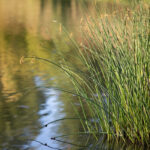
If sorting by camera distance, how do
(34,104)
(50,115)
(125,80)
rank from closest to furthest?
(125,80) → (50,115) → (34,104)

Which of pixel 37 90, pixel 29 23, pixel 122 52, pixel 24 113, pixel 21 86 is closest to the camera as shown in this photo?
pixel 122 52

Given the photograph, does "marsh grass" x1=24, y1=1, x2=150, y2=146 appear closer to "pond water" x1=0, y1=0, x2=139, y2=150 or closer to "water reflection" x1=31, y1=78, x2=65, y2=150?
"pond water" x1=0, y1=0, x2=139, y2=150

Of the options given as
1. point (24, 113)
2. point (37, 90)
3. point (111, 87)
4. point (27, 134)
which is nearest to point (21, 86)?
point (37, 90)

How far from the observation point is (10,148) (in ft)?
9.11

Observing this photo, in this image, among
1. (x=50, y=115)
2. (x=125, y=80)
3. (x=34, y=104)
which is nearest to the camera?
(x=125, y=80)

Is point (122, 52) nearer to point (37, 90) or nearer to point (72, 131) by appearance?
point (72, 131)

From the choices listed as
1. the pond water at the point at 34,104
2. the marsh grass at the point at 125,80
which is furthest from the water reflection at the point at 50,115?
the marsh grass at the point at 125,80

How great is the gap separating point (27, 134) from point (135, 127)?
82 centimetres

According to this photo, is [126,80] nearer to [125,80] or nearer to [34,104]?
[125,80]

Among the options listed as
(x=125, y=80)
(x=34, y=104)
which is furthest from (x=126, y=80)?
(x=34, y=104)

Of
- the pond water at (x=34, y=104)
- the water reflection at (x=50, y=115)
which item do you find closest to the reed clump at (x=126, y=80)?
the pond water at (x=34, y=104)

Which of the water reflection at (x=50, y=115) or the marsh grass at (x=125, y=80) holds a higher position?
the marsh grass at (x=125, y=80)

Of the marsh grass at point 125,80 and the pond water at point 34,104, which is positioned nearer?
the marsh grass at point 125,80

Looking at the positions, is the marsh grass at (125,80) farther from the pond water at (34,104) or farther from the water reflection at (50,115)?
the water reflection at (50,115)
